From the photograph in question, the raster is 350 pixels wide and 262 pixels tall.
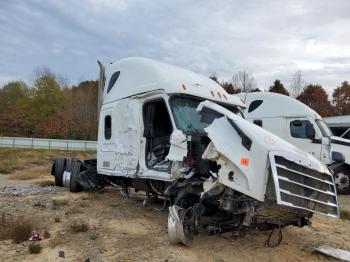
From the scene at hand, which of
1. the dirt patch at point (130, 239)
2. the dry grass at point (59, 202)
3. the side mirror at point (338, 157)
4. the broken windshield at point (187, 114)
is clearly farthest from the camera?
the side mirror at point (338, 157)

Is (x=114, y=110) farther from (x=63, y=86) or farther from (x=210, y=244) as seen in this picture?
(x=63, y=86)

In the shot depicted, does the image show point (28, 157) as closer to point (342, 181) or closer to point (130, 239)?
point (342, 181)

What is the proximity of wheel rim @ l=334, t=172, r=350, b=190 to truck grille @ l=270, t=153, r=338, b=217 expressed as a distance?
787 cm

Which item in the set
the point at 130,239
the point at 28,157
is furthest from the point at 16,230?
the point at 28,157

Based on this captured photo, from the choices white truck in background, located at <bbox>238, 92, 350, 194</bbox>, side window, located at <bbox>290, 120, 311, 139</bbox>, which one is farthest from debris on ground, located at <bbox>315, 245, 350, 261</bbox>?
side window, located at <bbox>290, 120, 311, 139</bbox>

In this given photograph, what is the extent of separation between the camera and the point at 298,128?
1430cm

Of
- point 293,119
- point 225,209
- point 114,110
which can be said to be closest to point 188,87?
point 114,110

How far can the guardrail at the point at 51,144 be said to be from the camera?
3669cm

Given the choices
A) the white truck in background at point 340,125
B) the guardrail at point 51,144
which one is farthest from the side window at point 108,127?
the guardrail at point 51,144

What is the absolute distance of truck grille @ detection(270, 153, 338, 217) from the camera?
571cm

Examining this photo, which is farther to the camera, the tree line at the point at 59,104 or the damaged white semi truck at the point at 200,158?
the tree line at the point at 59,104

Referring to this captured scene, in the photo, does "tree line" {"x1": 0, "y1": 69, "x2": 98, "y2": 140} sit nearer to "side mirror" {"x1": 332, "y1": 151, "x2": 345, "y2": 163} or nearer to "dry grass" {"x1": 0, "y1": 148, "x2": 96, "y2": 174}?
"dry grass" {"x1": 0, "y1": 148, "x2": 96, "y2": 174}

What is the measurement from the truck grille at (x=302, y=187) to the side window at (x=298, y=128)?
7.90 meters

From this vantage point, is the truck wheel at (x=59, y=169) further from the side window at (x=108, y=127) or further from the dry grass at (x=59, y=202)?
the side window at (x=108, y=127)
